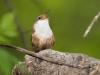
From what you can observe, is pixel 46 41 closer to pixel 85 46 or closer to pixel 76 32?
pixel 85 46

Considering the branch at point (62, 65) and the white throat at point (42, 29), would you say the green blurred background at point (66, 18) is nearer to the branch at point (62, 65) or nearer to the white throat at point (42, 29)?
the white throat at point (42, 29)

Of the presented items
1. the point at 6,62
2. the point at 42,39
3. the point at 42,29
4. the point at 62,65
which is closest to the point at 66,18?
the point at 42,29

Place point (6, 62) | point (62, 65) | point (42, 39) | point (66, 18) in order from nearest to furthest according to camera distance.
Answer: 1. point (6, 62)
2. point (62, 65)
3. point (42, 39)
4. point (66, 18)

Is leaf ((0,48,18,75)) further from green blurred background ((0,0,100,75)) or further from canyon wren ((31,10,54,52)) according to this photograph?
green blurred background ((0,0,100,75))

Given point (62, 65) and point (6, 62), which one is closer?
point (6, 62)

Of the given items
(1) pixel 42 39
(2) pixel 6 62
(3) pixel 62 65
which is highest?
(1) pixel 42 39

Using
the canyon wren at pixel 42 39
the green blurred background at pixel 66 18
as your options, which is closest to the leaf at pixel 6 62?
the canyon wren at pixel 42 39

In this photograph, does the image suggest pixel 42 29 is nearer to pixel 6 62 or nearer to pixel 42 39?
pixel 42 39

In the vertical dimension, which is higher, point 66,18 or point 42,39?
point 66,18

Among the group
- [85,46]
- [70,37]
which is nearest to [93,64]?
[85,46]
